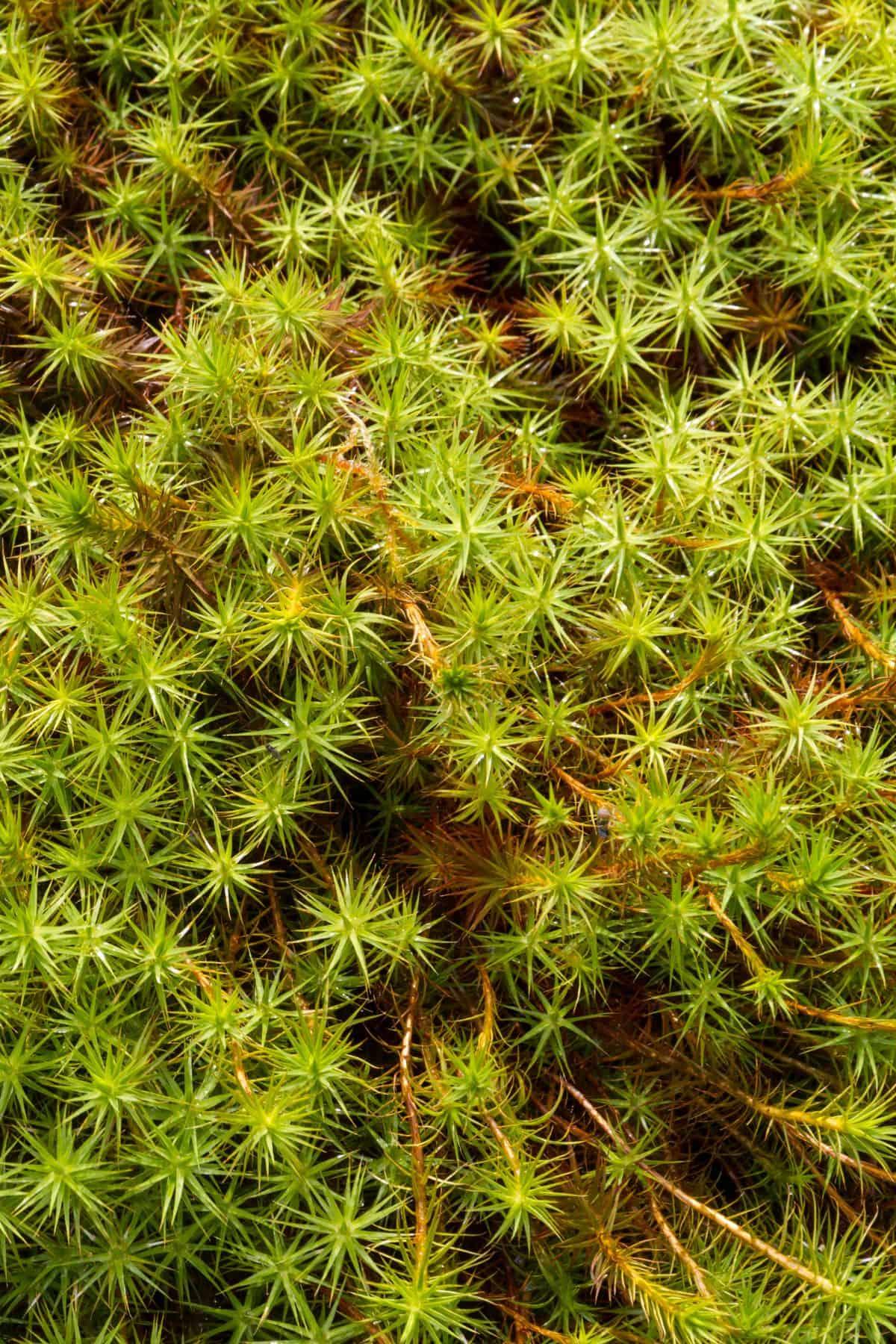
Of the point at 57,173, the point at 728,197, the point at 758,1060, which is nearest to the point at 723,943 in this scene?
the point at 758,1060

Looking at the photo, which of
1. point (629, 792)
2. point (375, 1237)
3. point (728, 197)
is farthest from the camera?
point (728, 197)

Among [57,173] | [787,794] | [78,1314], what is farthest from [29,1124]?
[57,173]

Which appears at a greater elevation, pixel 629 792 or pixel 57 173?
pixel 57 173

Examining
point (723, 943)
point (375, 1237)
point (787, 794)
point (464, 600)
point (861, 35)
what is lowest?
point (375, 1237)

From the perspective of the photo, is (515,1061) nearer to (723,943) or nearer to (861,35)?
(723,943)

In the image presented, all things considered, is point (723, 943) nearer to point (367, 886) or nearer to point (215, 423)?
point (367, 886)

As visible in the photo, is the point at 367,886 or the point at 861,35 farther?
the point at 861,35

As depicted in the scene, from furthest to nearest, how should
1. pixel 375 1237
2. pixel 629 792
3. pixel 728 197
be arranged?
pixel 728 197, pixel 629 792, pixel 375 1237
